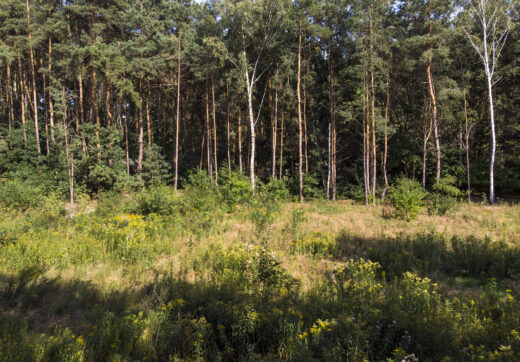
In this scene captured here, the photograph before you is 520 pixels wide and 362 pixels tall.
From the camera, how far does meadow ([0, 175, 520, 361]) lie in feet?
11.0

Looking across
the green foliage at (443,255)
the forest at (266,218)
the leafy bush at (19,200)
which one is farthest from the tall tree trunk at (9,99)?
the green foliage at (443,255)

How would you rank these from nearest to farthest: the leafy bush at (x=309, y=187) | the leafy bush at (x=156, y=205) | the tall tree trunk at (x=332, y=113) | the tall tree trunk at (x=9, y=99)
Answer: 1. the leafy bush at (x=156, y=205)
2. the tall tree trunk at (x=332, y=113)
3. the leafy bush at (x=309, y=187)
4. the tall tree trunk at (x=9, y=99)

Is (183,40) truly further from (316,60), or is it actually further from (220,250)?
(220,250)

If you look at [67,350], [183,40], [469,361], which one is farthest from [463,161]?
[67,350]

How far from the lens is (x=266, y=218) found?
10375 mm

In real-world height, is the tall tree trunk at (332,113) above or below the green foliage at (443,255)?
above

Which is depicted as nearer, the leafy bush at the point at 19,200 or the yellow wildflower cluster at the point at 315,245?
the yellow wildflower cluster at the point at 315,245

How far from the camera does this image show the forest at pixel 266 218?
3.60 meters

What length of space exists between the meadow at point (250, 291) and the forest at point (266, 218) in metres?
0.04

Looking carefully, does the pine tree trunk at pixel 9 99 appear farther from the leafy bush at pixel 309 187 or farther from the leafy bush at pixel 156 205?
the leafy bush at pixel 309 187

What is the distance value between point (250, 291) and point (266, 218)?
17.8ft

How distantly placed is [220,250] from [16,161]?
27.1 m

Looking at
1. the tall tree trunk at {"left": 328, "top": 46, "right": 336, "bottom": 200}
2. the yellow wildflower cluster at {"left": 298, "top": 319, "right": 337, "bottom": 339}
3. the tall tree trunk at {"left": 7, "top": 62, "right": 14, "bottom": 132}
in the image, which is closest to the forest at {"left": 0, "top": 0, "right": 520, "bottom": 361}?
the yellow wildflower cluster at {"left": 298, "top": 319, "right": 337, "bottom": 339}

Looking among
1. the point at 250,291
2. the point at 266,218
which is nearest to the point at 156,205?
the point at 266,218
